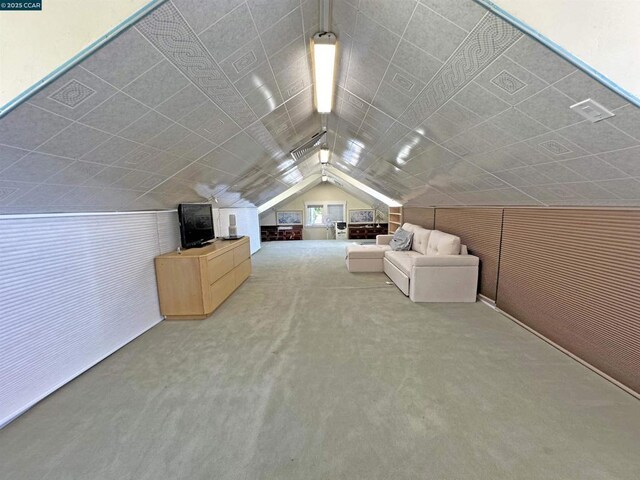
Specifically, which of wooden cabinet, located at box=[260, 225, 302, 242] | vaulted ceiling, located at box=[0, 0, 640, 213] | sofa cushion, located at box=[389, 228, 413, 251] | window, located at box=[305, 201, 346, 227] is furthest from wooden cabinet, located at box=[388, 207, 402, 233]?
vaulted ceiling, located at box=[0, 0, 640, 213]

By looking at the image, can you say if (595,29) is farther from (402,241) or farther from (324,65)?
(402,241)

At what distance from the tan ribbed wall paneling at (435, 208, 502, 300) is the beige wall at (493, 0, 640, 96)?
8.75 ft

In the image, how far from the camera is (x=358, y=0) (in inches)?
60.4

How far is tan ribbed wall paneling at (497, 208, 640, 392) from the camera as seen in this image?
79.3 inches

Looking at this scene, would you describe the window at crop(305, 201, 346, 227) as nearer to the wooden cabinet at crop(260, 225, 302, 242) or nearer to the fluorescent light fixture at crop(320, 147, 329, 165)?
the wooden cabinet at crop(260, 225, 302, 242)

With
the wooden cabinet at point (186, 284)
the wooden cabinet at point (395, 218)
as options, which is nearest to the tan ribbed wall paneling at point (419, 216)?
the wooden cabinet at point (395, 218)

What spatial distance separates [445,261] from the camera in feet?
12.5

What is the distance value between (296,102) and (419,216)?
15.1 feet

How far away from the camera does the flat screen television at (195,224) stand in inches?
145

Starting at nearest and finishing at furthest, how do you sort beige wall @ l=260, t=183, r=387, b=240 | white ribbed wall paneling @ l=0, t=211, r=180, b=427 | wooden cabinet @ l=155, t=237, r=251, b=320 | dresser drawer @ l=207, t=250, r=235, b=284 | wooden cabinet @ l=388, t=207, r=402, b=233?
1. white ribbed wall paneling @ l=0, t=211, r=180, b=427
2. wooden cabinet @ l=155, t=237, r=251, b=320
3. dresser drawer @ l=207, t=250, r=235, b=284
4. wooden cabinet @ l=388, t=207, r=402, b=233
5. beige wall @ l=260, t=183, r=387, b=240

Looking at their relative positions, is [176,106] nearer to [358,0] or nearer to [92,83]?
[92,83]

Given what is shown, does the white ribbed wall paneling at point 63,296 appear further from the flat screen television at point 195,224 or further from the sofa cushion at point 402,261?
the sofa cushion at point 402,261

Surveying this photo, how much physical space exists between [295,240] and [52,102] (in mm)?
9661

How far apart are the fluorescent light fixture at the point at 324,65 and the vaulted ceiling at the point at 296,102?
0.24 feet
